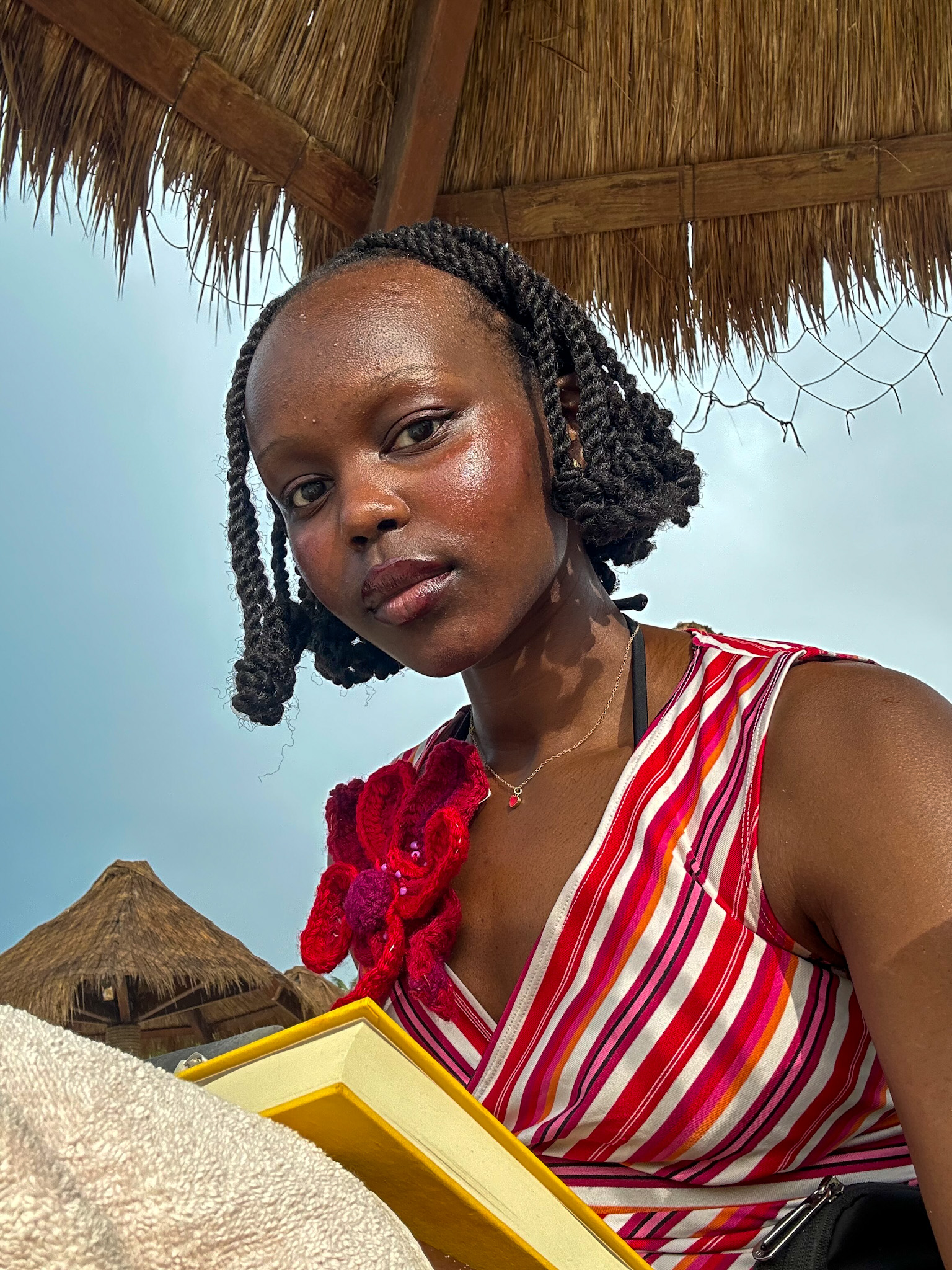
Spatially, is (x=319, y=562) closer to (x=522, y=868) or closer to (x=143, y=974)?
(x=522, y=868)

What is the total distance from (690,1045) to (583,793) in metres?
0.35

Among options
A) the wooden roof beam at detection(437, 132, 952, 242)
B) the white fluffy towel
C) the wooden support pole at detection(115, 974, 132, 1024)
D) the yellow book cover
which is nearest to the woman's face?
the yellow book cover

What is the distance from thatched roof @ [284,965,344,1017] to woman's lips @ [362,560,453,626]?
2.04 meters

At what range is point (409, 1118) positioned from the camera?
0.65m

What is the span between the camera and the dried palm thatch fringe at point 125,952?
9.85ft

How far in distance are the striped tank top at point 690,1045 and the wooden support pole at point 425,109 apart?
1.88m

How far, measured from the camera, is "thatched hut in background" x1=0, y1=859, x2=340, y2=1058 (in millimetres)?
3004

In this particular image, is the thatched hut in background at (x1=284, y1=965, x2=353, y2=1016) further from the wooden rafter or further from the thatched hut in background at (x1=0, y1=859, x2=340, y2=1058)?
the wooden rafter

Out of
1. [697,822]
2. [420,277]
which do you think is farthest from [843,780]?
[420,277]

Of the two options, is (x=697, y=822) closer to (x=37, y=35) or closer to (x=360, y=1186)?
(x=360, y=1186)

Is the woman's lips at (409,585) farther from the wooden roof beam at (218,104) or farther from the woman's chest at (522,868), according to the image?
the wooden roof beam at (218,104)

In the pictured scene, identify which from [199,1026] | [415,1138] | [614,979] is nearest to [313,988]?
[199,1026]

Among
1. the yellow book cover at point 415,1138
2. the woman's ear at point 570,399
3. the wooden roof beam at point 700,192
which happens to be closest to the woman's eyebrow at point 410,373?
the woman's ear at point 570,399

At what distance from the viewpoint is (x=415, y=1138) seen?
647mm
